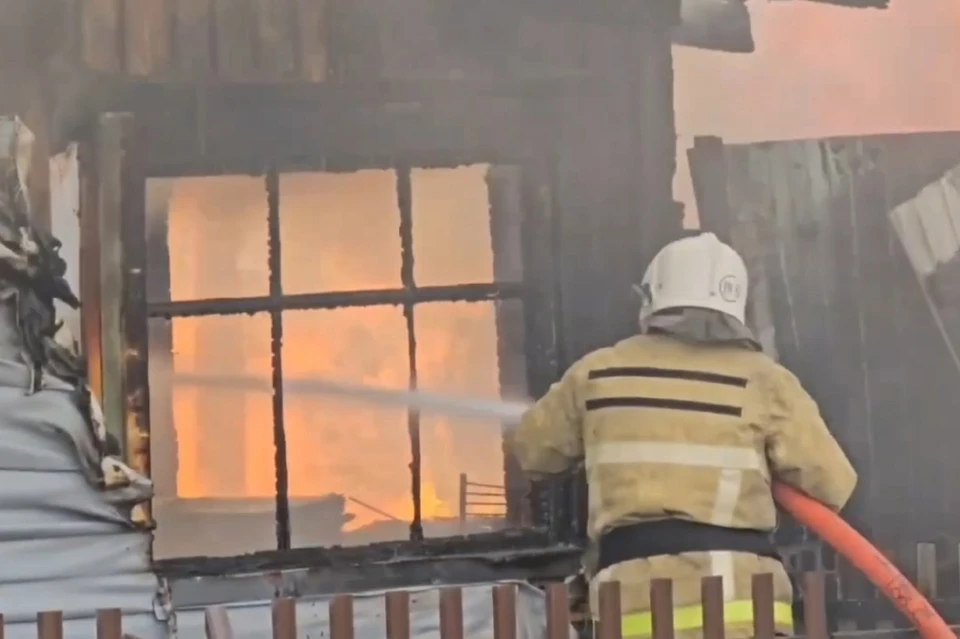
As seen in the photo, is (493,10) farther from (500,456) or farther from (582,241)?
(500,456)

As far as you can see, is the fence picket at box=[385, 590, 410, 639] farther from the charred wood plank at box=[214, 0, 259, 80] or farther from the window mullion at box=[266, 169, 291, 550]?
the charred wood plank at box=[214, 0, 259, 80]

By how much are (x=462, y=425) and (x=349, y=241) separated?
0.36m

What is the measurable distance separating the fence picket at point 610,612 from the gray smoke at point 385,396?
1.16ft

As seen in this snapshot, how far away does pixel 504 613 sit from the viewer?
1.84 metres

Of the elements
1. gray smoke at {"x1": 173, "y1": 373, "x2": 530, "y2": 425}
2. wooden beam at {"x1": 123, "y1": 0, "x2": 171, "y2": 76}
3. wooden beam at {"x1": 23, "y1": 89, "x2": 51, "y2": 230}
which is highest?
wooden beam at {"x1": 123, "y1": 0, "x2": 171, "y2": 76}

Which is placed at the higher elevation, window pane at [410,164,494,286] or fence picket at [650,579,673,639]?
window pane at [410,164,494,286]

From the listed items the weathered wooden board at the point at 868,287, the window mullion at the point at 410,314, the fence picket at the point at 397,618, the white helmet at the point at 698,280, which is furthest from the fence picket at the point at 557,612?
the weathered wooden board at the point at 868,287

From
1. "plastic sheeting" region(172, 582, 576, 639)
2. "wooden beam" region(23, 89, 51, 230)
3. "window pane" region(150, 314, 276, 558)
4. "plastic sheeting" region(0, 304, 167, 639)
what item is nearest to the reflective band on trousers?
"plastic sheeting" region(172, 582, 576, 639)

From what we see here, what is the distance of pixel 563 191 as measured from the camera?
2.15m

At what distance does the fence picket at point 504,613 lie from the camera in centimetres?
183

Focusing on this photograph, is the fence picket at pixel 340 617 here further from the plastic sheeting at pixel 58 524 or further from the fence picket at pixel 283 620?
the plastic sheeting at pixel 58 524

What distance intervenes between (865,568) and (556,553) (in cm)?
50

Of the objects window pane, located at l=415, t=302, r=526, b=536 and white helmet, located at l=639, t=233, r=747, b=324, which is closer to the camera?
white helmet, located at l=639, t=233, r=747, b=324

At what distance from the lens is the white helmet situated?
1.97 meters
